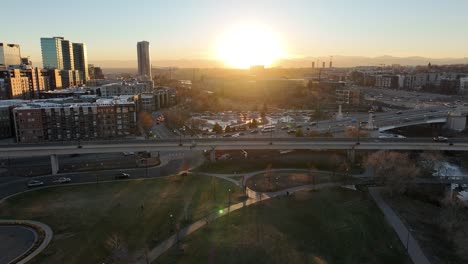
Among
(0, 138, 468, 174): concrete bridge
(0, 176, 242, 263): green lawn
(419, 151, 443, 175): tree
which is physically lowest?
(0, 176, 242, 263): green lawn

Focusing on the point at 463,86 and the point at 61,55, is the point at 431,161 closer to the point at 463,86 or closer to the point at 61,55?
the point at 463,86

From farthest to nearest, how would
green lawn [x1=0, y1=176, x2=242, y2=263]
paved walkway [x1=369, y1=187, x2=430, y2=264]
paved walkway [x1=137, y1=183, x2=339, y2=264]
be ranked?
green lawn [x1=0, y1=176, x2=242, y2=263]
paved walkway [x1=369, y1=187, x2=430, y2=264]
paved walkway [x1=137, y1=183, x2=339, y2=264]

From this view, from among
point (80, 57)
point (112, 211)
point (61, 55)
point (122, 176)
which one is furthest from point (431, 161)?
point (80, 57)

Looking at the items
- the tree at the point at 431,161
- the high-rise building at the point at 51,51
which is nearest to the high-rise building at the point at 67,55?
the high-rise building at the point at 51,51

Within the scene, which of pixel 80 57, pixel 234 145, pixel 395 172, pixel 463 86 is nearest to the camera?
pixel 395 172

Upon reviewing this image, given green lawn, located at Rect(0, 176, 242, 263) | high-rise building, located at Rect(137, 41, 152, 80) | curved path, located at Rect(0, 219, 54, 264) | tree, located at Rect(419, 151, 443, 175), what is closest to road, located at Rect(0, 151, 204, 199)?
green lawn, located at Rect(0, 176, 242, 263)

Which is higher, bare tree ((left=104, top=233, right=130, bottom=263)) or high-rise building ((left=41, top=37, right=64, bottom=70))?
high-rise building ((left=41, top=37, right=64, bottom=70))

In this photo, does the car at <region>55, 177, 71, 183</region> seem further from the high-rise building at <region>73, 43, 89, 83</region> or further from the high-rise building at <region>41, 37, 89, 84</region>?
the high-rise building at <region>73, 43, 89, 83</region>
